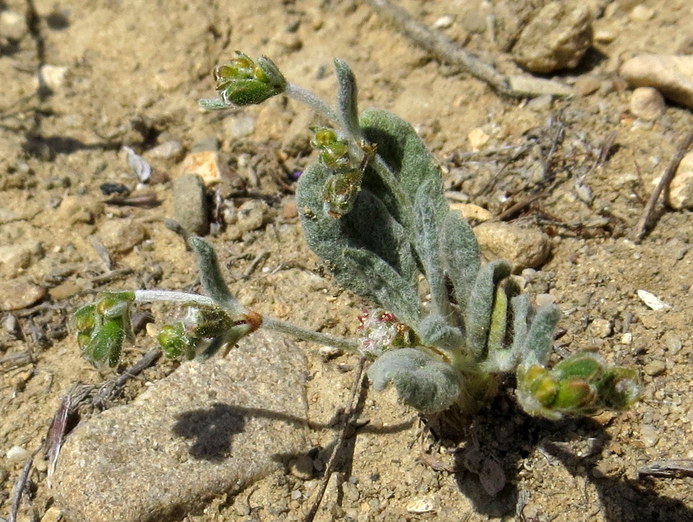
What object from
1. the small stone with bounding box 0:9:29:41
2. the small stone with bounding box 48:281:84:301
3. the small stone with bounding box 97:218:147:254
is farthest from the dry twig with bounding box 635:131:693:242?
the small stone with bounding box 0:9:29:41

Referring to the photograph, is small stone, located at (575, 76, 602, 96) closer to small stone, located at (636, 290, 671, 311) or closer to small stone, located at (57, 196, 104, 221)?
small stone, located at (636, 290, 671, 311)

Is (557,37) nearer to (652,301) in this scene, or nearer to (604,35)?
(604,35)

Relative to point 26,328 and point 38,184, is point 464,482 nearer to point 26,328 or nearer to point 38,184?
point 26,328

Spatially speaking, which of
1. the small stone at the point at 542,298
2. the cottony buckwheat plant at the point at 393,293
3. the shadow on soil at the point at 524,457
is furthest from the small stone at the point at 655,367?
the cottony buckwheat plant at the point at 393,293

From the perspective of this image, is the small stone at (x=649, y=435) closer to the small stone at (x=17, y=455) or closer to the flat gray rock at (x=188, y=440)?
the flat gray rock at (x=188, y=440)

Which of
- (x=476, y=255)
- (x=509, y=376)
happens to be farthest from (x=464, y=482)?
(x=476, y=255)

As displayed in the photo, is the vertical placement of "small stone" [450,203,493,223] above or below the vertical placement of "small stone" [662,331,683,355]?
below
